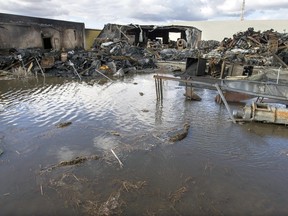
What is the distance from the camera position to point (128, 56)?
20.0 m

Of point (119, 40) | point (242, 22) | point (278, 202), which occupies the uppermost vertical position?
point (242, 22)

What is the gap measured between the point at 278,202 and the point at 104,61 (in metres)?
15.3

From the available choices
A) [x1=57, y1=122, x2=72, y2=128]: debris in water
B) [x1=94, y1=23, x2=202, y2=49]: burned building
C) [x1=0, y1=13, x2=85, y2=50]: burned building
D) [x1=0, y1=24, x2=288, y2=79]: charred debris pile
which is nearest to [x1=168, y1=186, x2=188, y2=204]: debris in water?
[x1=57, y1=122, x2=72, y2=128]: debris in water

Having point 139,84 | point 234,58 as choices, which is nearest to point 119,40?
point 234,58

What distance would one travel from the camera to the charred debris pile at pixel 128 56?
15720 mm

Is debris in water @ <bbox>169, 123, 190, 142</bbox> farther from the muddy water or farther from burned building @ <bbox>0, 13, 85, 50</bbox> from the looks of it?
burned building @ <bbox>0, 13, 85, 50</bbox>

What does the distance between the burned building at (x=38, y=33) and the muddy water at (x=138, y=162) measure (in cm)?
1009

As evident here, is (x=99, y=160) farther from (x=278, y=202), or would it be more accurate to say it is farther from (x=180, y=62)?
(x=180, y=62)

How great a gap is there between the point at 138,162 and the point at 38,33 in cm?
1762

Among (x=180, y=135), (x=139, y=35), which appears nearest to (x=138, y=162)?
(x=180, y=135)

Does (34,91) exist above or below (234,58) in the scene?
below

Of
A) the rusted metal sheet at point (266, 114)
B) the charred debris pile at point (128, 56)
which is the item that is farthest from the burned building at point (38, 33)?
the rusted metal sheet at point (266, 114)

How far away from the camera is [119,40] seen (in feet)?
83.7

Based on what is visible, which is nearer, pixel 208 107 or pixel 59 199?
pixel 59 199
